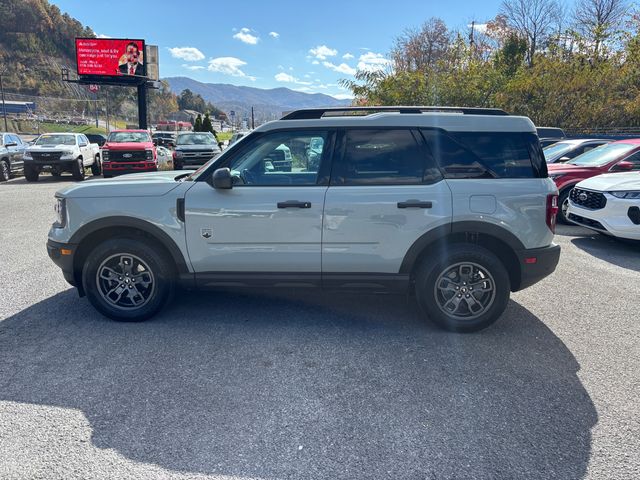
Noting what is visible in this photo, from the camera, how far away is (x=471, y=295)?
4.23m

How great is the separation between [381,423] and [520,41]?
30.0 meters

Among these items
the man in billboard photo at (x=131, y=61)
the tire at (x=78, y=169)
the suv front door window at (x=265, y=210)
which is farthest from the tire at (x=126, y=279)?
the man in billboard photo at (x=131, y=61)

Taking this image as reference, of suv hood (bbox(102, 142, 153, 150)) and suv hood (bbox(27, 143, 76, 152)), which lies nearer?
suv hood (bbox(27, 143, 76, 152))

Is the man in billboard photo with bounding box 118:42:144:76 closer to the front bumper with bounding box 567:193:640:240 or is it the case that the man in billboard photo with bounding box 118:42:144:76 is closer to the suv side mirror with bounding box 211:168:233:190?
the front bumper with bounding box 567:193:640:240

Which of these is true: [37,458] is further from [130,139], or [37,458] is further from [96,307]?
[130,139]


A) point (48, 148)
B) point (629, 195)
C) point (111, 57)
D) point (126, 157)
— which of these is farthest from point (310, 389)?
point (111, 57)

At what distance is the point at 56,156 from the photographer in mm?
16188

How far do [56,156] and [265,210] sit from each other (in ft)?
49.6

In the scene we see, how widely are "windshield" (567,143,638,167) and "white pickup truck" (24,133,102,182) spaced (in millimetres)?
15552

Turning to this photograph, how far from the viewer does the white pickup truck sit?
53.0ft

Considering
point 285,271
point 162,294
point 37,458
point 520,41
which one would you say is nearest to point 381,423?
point 285,271

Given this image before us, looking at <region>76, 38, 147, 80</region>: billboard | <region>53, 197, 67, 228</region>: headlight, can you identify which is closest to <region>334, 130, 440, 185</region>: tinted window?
<region>53, 197, 67, 228</region>: headlight

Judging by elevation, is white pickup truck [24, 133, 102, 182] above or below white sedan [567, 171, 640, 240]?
above

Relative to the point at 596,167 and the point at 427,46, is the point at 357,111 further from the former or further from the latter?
the point at 427,46
